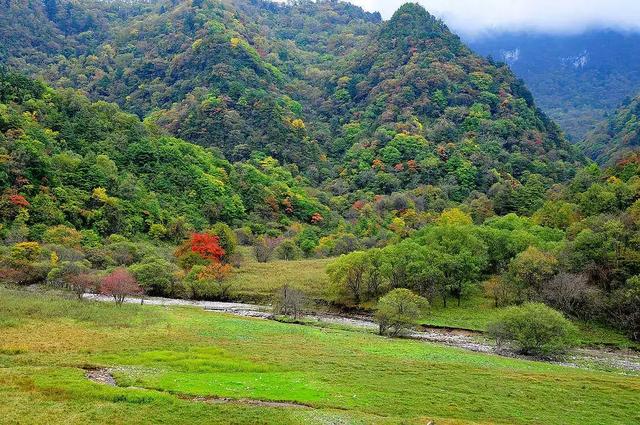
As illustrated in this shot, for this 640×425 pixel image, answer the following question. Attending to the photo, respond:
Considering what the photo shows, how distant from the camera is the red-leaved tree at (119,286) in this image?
83688 mm

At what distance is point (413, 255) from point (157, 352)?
5482cm

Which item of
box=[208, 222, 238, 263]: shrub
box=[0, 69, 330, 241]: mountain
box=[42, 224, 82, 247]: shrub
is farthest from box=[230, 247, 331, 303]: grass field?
box=[42, 224, 82, 247]: shrub

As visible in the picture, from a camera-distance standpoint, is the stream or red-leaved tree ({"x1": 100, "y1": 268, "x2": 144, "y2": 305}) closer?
the stream

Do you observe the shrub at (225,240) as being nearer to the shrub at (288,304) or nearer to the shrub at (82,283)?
the shrub at (288,304)

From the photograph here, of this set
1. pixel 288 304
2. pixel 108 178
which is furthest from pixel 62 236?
pixel 288 304

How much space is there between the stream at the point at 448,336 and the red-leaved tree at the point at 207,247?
48.9 ft

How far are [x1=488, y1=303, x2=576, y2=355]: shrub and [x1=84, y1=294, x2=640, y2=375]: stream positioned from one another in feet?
5.35

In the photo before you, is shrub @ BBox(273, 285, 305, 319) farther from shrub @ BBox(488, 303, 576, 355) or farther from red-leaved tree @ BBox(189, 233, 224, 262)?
shrub @ BBox(488, 303, 576, 355)

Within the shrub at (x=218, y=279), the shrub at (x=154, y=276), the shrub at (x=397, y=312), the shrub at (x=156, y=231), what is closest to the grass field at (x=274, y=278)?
the shrub at (x=218, y=279)

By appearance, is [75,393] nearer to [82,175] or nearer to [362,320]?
[362,320]

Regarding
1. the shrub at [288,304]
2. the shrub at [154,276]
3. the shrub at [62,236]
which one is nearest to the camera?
the shrub at [288,304]

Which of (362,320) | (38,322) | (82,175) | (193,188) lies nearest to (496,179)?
(193,188)

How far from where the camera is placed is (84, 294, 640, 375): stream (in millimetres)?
66000

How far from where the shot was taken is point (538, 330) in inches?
2645
